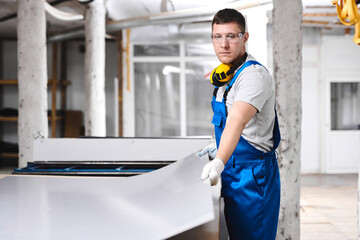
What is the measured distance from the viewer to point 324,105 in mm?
8078

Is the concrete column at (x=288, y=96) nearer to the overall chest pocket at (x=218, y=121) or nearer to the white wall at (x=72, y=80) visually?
the overall chest pocket at (x=218, y=121)

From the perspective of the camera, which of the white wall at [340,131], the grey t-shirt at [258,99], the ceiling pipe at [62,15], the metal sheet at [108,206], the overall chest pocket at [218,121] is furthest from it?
the white wall at [340,131]

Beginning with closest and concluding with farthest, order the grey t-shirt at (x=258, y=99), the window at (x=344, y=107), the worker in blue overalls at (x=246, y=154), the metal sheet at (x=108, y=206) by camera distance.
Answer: the metal sheet at (x=108, y=206)
the grey t-shirt at (x=258, y=99)
the worker in blue overalls at (x=246, y=154)
the window at (x=344, y=107)

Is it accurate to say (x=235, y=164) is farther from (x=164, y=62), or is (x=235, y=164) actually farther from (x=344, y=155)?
(x=344, y=155)

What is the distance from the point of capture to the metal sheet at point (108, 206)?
3.27ft

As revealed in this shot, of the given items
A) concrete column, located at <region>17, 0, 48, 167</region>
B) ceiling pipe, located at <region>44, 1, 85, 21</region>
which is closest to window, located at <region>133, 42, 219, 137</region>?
ceiling pipe, located at <region>44, 1, 85, 21</region>

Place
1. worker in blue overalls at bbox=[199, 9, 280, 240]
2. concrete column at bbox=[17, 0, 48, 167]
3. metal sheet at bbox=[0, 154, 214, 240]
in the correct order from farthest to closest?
concrete column at bbox=[17, 0, 48, 167] < worker in blue overalls at bbox=[199, 9, 280, 240] < metal sheet at bbox=[0, 154, 214, 240]

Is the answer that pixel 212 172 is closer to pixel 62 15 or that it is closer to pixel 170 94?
pixel 62 15

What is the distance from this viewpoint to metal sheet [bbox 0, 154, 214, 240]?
3.27 feet

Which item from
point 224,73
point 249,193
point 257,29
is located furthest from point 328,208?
point 224,73

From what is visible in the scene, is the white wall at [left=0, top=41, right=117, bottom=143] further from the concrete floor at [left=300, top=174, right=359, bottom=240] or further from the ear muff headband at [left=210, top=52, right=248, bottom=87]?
the ear muff headband at [left=210, top=52, right=248, bottom=87]

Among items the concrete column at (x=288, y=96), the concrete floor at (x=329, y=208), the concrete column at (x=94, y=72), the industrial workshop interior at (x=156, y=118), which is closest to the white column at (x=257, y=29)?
Answer: the industrial workshop interior at (x=156, y=118)

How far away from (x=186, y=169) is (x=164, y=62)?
264 inches

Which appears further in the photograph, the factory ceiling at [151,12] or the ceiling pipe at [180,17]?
the factory ceiling at [151,12]
